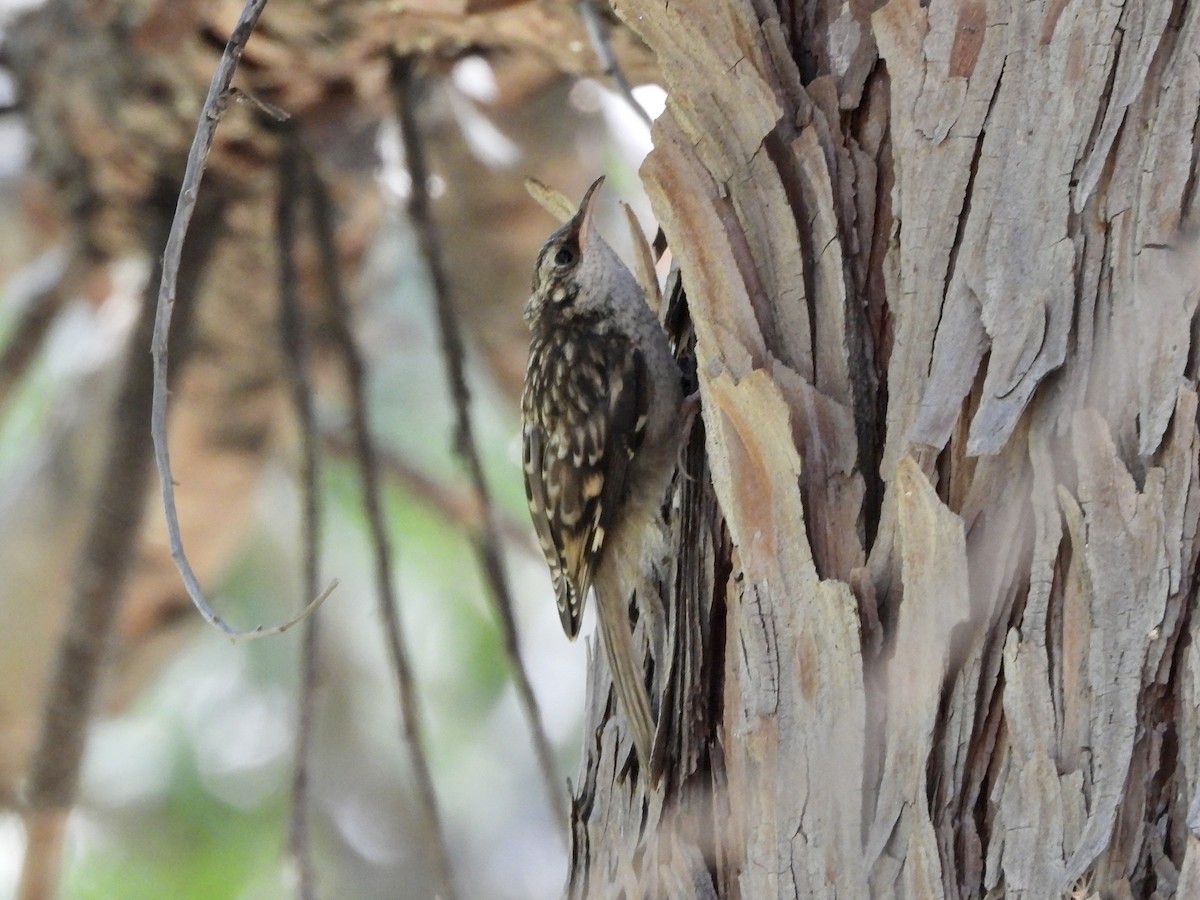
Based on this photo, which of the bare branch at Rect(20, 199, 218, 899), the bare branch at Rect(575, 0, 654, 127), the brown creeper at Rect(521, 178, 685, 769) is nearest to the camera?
the brown creeper at Rect(521, 178, 685, 769)

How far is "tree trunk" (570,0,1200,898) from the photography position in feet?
5.24

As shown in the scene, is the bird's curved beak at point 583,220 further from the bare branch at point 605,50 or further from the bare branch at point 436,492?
the bare branch at point 436,492

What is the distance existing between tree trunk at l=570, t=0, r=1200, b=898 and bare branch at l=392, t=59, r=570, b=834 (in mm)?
1017

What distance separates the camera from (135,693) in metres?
5.14

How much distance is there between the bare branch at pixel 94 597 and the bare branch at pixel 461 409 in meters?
0.69

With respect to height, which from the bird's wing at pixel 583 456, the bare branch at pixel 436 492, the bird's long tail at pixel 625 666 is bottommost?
the bird's long tail at pixel 625 666

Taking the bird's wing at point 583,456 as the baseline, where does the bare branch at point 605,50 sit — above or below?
above

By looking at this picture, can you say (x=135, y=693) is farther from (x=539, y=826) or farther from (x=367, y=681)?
(x=539, y=826)

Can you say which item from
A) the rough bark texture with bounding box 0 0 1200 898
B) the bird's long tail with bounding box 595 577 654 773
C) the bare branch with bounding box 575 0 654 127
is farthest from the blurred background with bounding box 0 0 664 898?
the rough bark texture with bounding box 0 0 1200 898

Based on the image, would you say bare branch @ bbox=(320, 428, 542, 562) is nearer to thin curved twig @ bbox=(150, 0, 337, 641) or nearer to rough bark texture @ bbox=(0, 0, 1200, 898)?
rough bark texture @ bbox=(0, 0, 1200, 898)

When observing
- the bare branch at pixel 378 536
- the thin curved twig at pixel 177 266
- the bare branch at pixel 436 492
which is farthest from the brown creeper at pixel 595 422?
the bare branch at pixel 436 492

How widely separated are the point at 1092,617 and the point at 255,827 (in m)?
4.85

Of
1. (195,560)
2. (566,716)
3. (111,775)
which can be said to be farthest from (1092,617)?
(111,775)

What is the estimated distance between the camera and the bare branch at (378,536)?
3172 mm
